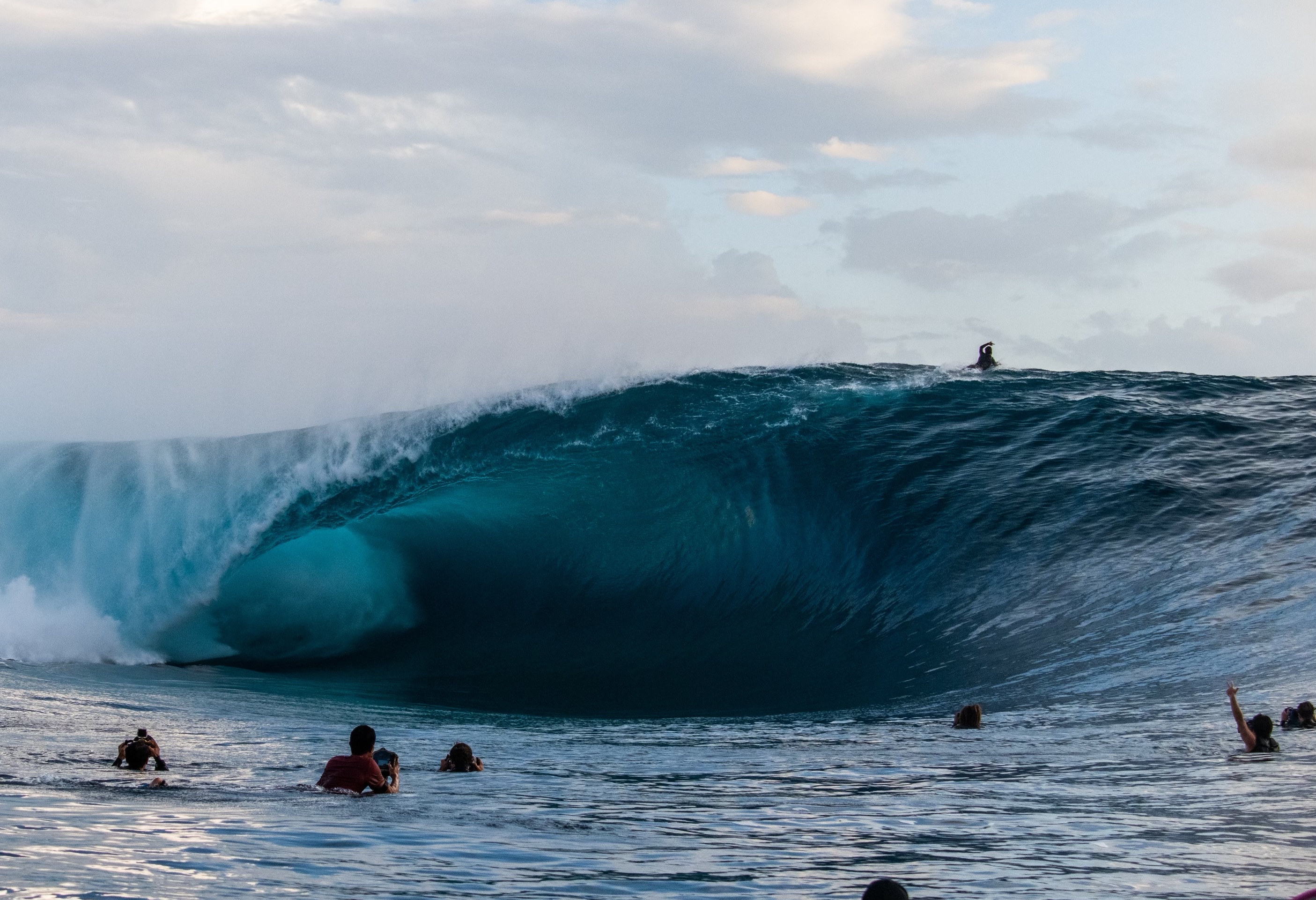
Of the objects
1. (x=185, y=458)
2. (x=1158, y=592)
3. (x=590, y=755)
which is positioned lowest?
(x=590, y=755)

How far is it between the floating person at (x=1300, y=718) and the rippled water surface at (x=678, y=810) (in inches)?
9.6

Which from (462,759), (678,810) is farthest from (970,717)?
(462,759)

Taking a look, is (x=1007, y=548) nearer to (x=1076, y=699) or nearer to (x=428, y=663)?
(x=1076, y=699)

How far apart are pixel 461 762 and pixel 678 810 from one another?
2.20m

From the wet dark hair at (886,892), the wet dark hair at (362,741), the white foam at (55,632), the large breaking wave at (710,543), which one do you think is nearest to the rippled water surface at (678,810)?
the wet dark hair at (362,741)

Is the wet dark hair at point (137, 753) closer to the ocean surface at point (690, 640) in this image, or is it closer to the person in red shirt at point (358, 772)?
the ocean surface at point (690, 640)

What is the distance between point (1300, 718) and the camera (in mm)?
8812

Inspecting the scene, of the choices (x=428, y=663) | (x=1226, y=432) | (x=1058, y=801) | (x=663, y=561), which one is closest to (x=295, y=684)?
(x=428, y=663)

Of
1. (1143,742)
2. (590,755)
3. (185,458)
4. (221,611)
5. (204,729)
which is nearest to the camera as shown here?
(1143,742)

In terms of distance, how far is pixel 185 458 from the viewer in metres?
20.5

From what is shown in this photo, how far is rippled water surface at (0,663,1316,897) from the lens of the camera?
16.3ft

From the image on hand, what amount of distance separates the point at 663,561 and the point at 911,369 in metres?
8.96

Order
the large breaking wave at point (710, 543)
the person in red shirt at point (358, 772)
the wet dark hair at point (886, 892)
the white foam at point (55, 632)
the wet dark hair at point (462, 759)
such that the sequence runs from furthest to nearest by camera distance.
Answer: the white foam at point (55, 632) → the large breaking wave at point (710, 543) → the wet dark hair at point (462, 759) → the person in red shirt at point (358, 772) → the wet dark hair at point (886, 892)

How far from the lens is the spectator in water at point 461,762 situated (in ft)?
27.8
